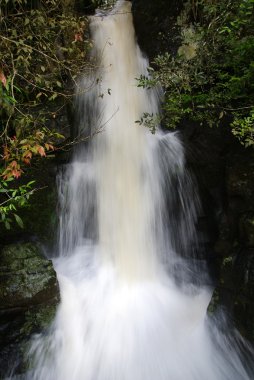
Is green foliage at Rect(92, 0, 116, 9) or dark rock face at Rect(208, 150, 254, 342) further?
green foliage at Rect(92, 0, 116, 9)

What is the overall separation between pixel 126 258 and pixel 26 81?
346 centimetres

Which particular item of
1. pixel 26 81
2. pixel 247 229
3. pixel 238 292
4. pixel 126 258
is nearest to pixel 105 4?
pixel 26 81

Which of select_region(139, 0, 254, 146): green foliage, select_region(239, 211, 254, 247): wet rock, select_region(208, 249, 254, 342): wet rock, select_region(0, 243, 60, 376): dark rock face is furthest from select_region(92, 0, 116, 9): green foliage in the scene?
select_region(208, 249, 254, 342): wet rock

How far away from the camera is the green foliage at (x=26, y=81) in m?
3.53

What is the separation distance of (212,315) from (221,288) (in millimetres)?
408

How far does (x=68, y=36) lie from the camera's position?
560 cm

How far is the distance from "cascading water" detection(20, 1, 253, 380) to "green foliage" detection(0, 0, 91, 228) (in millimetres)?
1053

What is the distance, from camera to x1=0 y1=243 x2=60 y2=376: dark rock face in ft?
13.3

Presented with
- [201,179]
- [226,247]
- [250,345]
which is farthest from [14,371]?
[201,179]

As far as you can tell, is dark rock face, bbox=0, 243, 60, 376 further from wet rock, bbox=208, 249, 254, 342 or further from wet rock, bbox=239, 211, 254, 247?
wet rock, bbox=239, 211, 254, 247

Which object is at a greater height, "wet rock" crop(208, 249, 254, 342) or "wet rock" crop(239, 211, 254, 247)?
"wet rock" crop(239, 211, 254, 247)

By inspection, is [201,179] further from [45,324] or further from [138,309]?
[45,324]

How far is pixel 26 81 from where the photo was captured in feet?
16.0

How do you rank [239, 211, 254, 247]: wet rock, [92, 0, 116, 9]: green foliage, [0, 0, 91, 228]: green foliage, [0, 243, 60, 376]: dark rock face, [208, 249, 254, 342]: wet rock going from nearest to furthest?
[0, 0, 91, 228]: green foliage < [208, 249, 254, 342]: wet rock < [0, 243, 60, 376]: dark rock face < [239, 211, 254, 247]: wet rock < [92, 0, 116, 9]: green foliage
